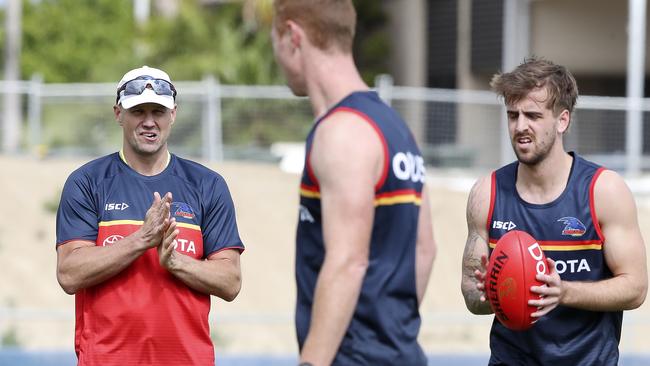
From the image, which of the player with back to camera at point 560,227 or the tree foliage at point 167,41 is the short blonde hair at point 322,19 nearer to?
the player with back to camera at point 560,227

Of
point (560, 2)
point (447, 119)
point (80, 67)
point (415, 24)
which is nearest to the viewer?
point (447, 119)

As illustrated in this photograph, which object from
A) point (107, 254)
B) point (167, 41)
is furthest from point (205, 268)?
point (167, 41)

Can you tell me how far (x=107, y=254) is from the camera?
476 cm

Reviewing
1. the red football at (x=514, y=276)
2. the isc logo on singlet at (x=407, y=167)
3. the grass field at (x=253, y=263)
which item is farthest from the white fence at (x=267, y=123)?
the isc logo on singlet at (x=407, y=167)

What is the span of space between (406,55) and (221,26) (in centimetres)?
474

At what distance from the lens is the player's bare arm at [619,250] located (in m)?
4.91

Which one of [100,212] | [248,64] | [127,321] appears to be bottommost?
[127,321]

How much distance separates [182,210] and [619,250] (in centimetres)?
180

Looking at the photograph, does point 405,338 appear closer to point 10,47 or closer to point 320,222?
point 320,222

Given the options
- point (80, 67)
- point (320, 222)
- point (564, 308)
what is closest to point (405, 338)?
point (320, 222)

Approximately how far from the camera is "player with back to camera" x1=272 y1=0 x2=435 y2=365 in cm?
383

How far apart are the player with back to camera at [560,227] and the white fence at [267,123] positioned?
48.7 ft

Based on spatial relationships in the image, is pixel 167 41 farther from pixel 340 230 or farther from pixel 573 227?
pixel 340 230

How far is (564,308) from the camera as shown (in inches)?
201
